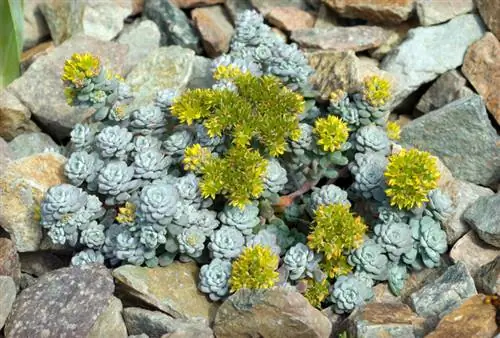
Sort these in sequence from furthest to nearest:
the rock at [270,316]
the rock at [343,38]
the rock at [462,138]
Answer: the rock at [343,38], the rock at [462,138], the rock at [270,316]

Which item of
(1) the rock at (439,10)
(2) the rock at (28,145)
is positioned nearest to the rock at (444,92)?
(1) the rock at (439,10)

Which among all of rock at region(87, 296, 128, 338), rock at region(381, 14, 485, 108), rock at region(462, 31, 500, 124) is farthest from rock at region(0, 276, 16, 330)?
rock at region(462, 31, 500, 124)

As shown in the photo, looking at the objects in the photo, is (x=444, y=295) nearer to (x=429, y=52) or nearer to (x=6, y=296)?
(x=429, y=52)

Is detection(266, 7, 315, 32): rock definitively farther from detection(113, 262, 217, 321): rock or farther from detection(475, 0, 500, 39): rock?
detection(113, 262, 217, 321): rock

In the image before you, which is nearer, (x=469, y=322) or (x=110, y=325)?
(x=469, y=322)

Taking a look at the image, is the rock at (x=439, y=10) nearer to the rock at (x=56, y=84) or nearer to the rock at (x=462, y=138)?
the rock at (x=462, y=138)

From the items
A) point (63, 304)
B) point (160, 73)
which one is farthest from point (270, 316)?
point (160, 73)

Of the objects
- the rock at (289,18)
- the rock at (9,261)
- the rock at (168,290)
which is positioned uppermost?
the rock at (289,18)

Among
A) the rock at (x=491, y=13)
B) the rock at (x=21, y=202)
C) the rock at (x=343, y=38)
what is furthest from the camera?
the rock at (x=343, y=38)
